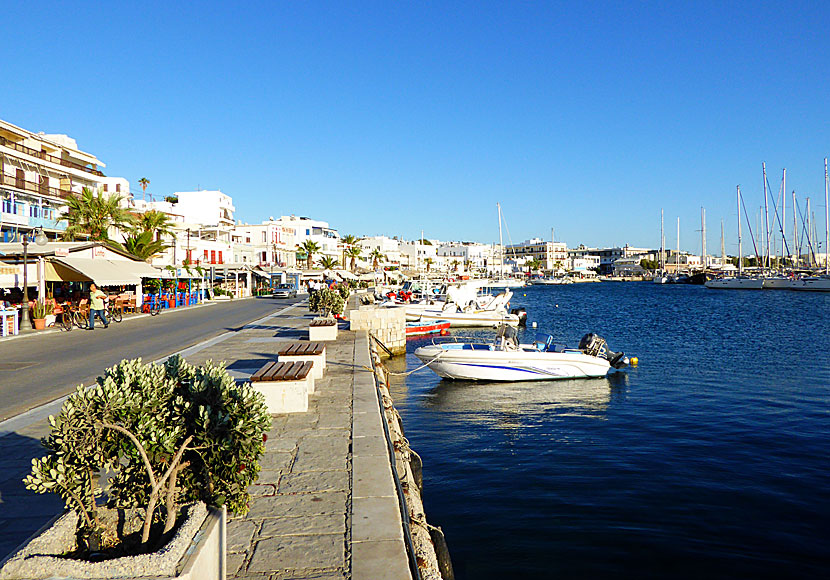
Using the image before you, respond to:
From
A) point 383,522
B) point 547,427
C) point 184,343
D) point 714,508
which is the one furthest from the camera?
point 184,343

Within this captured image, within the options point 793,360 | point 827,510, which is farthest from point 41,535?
point 793,360

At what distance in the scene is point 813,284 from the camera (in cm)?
9531

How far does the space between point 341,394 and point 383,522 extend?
19.6 feet

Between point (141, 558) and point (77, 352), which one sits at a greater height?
point (141, 558)

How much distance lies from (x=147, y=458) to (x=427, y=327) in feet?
106

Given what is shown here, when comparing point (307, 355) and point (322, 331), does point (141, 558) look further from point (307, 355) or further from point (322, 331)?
point (322, 331)

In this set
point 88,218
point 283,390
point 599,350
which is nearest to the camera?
point 283,390

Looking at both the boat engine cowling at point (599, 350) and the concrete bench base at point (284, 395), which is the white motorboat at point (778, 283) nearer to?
the boat engine cowling at point (599, 350)

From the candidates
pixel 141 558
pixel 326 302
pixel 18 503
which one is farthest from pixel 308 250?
pixel 141 558

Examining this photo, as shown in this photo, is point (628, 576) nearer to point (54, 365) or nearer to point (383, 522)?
point (383, 522)

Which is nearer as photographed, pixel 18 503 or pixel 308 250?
pixel 18 503

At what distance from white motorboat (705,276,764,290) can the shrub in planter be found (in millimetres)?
118706

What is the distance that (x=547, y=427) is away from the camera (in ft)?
48.4

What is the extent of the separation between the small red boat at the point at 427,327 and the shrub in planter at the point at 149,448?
30.7 meters
